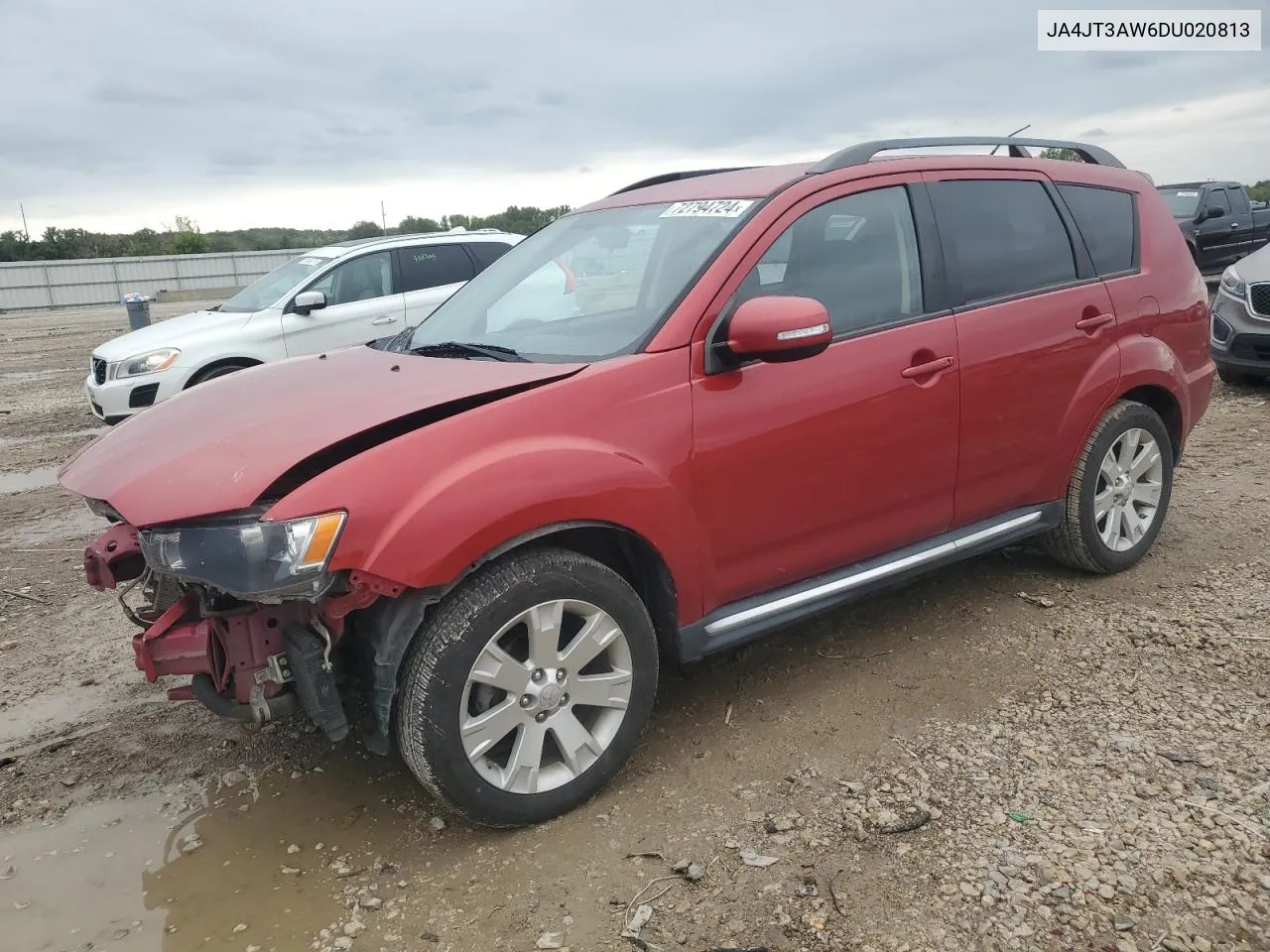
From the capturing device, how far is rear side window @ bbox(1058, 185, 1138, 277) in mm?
4082

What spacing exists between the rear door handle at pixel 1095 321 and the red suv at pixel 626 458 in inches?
0.5

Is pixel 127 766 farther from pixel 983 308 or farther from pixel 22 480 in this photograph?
pixel 22 480

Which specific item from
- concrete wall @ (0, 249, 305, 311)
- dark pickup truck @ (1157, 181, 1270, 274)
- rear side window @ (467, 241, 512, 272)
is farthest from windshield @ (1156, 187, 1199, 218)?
concrete wall @ (0, 249, 305, 311)

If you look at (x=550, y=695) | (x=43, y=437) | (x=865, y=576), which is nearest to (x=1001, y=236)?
(x=865, y=576)

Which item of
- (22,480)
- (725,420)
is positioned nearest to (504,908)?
(725,420)

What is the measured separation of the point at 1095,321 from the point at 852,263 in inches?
50.4

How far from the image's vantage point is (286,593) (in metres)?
2.37

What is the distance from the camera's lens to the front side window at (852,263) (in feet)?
10.5

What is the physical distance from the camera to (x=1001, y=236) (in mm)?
3779

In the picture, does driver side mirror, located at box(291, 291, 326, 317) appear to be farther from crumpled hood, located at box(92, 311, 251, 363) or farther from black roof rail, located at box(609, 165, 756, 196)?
black roof rail, located at box(609, 165, 756, 196)

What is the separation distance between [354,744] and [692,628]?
4.21 feet

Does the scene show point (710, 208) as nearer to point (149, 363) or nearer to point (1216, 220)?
point (149, 363)

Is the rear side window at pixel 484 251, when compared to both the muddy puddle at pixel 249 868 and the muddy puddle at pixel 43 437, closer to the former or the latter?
the muddy puddle at pixel 43 437

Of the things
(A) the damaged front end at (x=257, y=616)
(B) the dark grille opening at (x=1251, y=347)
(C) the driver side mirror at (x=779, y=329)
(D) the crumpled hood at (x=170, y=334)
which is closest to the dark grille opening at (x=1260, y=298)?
(B) the dark grille opening at (x=1251, y=347)
